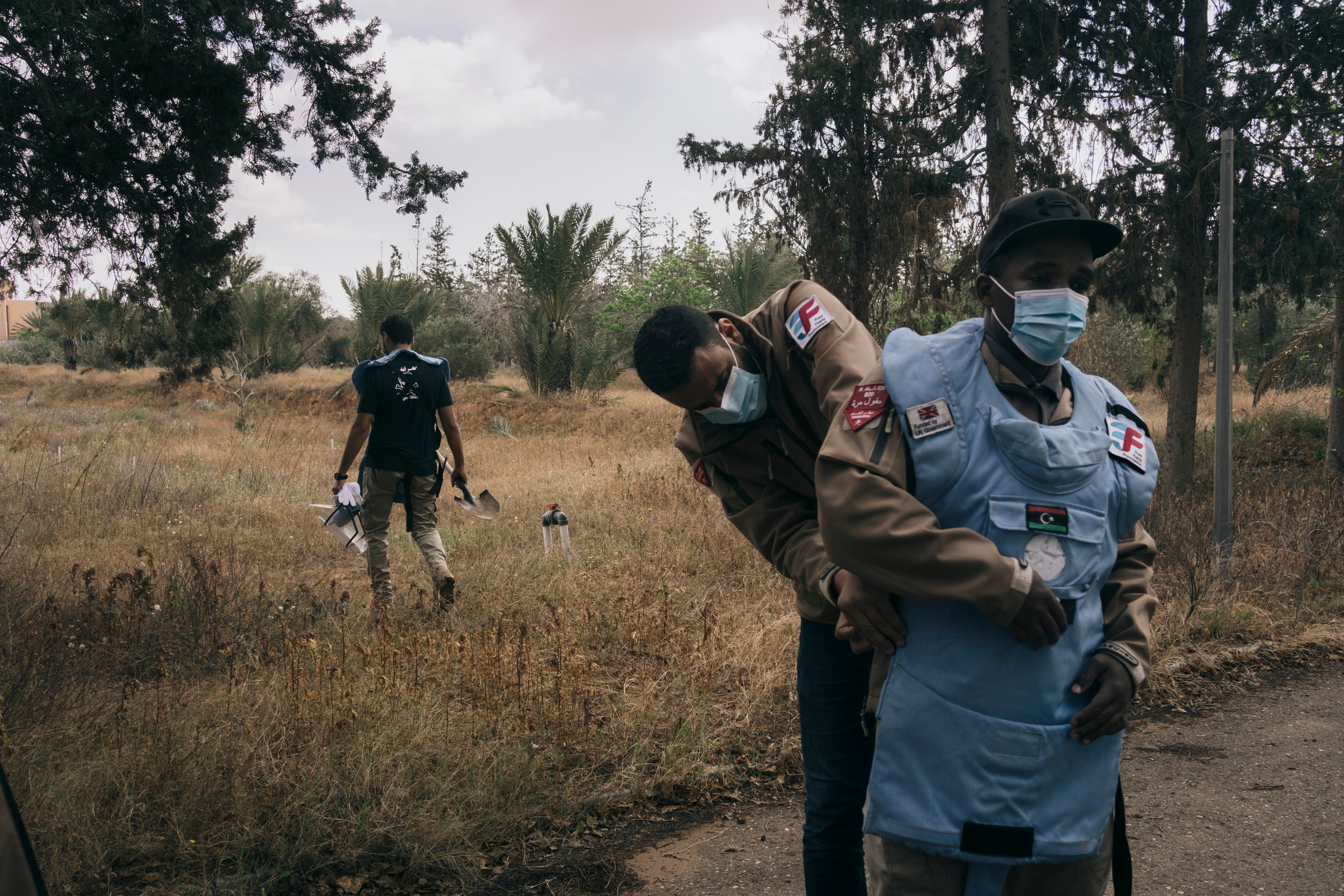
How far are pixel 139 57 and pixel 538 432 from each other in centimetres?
1476

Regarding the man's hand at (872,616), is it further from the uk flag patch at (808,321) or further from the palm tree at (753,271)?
the palm tree at (753,271)

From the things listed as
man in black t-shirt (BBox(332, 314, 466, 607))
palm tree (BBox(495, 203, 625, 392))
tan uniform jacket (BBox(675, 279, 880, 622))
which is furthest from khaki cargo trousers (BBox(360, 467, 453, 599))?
palm tree (BBox(495, 203, 625, 392))

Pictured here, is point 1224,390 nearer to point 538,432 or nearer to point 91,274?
point 91,274

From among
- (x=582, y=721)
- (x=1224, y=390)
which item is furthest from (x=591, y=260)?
(x=582, y=721)

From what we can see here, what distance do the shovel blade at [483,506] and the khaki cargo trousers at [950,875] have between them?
5.51 metres

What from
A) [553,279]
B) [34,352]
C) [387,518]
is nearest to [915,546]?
[387,518]

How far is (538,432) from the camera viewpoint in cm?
1975

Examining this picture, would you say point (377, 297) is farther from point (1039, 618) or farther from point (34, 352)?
point (34, 352)

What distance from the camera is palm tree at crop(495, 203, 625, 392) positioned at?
22.2m

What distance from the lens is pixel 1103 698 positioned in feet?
4.70

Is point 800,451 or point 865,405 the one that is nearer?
point 865,405

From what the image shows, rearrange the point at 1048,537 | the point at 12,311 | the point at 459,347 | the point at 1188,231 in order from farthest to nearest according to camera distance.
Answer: the point at 12,311 < the point at 459,347 < the point at 1188,231 < the point at 1048,537

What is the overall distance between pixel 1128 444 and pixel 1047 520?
0.27 m

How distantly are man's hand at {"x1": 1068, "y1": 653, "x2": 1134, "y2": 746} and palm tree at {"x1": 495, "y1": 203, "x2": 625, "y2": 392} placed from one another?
21629 mm
